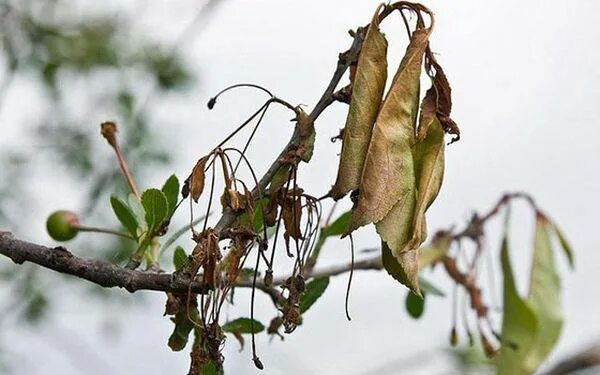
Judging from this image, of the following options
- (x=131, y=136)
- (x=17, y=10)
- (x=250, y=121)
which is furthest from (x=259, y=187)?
(x=17, y=10)

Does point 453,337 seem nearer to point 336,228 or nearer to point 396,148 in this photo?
point 336,228

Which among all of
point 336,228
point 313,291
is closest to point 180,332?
point 313,291

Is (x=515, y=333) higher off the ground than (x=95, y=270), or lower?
lower

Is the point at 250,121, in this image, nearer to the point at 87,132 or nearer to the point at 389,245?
the point at 389,245

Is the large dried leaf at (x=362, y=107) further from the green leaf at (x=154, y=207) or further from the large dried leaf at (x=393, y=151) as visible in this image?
the green leaf at (x=154, y=207)

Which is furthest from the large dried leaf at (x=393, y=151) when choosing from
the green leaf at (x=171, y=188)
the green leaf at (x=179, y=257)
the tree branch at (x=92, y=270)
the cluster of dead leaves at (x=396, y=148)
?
the green leaf at (x=171, y=188)

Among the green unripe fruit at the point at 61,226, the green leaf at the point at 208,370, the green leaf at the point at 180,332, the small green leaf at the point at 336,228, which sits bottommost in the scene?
the green leaf at the point at 208,370
